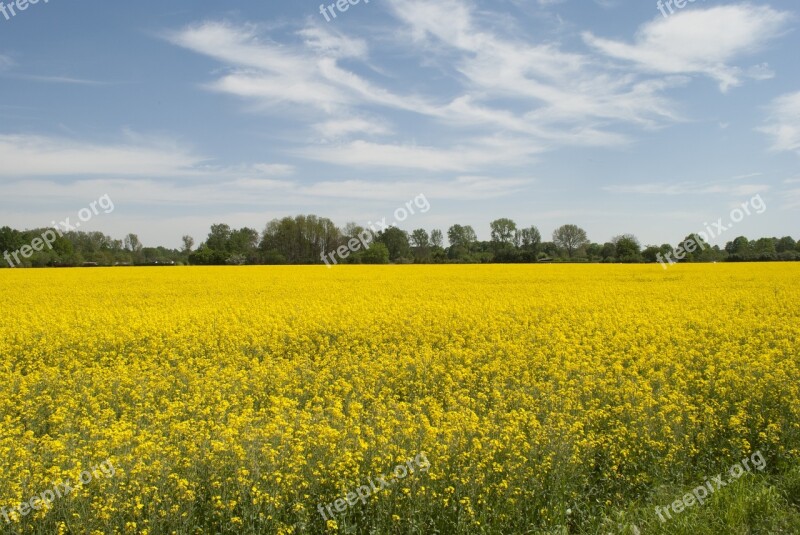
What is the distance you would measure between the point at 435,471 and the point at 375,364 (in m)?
3.97

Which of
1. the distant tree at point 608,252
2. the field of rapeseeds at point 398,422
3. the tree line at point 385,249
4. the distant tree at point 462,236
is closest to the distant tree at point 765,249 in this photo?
the tree line at point 385,249

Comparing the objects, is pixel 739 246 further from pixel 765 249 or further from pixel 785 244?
pixel 765 249

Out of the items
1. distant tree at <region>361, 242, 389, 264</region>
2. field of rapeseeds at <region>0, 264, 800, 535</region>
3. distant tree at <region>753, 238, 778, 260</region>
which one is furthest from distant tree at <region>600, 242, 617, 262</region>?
field of rapeseeds at <region>0, 264, 800, 535</region>

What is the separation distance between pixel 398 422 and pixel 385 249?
53564 mm

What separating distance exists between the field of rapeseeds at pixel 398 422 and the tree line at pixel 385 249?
144 feet

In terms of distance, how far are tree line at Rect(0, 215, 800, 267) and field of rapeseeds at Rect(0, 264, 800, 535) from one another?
144ft

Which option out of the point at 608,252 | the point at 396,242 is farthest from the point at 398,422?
the point at 608,252

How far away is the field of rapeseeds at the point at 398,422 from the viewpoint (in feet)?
15.9

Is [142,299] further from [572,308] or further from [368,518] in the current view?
[368,518]

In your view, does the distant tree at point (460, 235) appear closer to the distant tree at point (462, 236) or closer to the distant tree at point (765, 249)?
the distant tree at point (462, 236)

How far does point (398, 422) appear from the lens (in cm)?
611

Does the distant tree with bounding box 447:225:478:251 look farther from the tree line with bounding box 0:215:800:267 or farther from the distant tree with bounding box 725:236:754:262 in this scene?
the distant tree with bounding box 725:236:754:262

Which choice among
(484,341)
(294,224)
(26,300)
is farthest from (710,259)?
(26,300)

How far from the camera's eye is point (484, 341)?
36.6 feet
